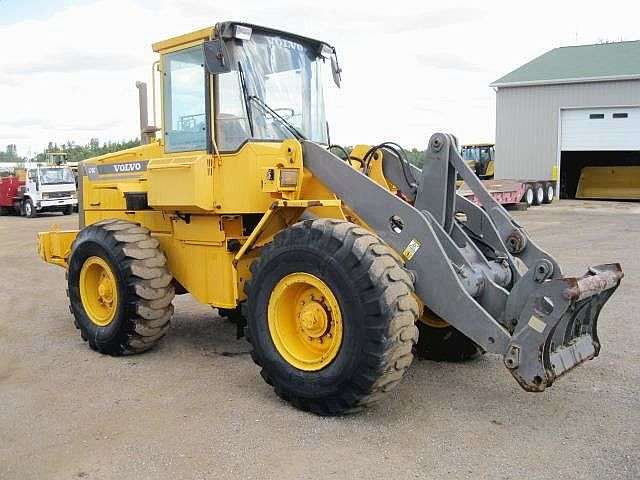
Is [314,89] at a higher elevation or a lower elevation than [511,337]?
higher

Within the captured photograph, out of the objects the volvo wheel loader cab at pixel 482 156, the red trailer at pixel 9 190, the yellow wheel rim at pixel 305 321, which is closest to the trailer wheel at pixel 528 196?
the volvo wheel loader cab at pixel 482 156

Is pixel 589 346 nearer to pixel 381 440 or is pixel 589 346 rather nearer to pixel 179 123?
pixel 381 440

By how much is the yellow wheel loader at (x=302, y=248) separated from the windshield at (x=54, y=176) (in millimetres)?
19886

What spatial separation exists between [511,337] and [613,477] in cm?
95

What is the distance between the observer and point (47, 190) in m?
25.2

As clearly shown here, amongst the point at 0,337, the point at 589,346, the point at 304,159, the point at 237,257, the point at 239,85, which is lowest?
the point at 0,337

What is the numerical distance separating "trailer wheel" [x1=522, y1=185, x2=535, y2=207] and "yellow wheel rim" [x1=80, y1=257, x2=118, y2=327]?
802 inches

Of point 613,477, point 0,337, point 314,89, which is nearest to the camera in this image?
point 613,477

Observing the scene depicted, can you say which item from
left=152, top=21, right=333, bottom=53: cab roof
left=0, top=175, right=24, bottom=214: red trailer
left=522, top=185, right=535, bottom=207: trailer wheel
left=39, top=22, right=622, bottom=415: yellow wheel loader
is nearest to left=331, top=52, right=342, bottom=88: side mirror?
left=39, top=22, right=622, bottom=415: yellow wheel loader

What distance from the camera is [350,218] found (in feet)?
17.2

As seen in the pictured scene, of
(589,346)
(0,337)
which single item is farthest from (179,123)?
(589,346)

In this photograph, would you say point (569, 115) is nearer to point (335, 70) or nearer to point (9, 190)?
point (9, 190)

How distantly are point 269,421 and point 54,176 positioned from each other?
23353mm

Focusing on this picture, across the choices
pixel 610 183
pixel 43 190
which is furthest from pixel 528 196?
pixel 43 190
